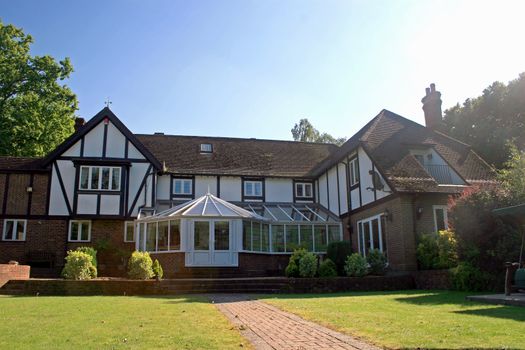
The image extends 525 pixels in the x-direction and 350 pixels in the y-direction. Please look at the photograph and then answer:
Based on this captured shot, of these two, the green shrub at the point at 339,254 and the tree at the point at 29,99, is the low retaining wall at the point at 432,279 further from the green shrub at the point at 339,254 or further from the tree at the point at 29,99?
the tree at the point at 29,99

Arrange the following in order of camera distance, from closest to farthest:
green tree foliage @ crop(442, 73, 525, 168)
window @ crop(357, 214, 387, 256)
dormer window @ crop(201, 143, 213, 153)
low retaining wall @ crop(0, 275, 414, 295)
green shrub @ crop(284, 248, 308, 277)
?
low retaining wall @ crop(0, 275, 414, 295)
green shrub @ crop(284, 248, 308, 277)
window @ crop(357, 214, 387, 256)
dormer window @ crop(201, 143, 213, 153)
green tree foliage @ crop(442, 73, 525, 168)

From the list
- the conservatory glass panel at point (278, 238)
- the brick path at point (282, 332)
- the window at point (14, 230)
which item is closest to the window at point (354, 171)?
the conservatory glass panel at point (278, 238)

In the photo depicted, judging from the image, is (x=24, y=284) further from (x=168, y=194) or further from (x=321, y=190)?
(x=321, y=190)

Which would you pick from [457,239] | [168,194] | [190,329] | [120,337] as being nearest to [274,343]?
[190,329]

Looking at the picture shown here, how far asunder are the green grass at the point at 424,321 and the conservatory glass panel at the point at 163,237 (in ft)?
37.6

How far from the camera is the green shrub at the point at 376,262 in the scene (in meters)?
18.3

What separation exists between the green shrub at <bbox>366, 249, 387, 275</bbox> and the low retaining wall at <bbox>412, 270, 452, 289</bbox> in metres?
1.54

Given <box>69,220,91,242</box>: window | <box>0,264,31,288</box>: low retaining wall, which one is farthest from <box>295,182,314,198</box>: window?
<box>0,264,31,288</box>: low retaining wall

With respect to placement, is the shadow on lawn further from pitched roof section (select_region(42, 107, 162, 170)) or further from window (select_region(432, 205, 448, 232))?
pitched roof section (select_region(42, 107, 162, 170))

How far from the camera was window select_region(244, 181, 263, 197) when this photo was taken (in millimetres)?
27266

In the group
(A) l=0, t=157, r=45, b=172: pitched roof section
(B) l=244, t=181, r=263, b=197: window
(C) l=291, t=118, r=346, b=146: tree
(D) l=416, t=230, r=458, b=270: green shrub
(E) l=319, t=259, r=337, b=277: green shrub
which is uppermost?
(C) l=291, t=118, r=346, b=146: tree

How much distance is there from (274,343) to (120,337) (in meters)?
2.09

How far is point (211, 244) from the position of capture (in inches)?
838

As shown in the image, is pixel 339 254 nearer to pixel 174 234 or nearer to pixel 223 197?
pixel 174 234
